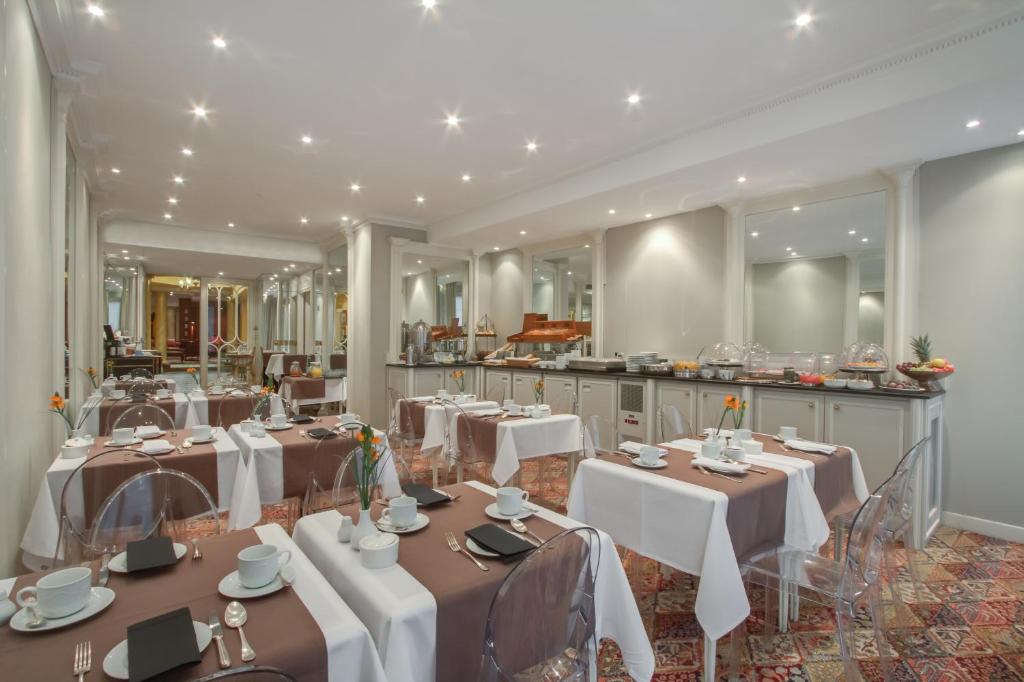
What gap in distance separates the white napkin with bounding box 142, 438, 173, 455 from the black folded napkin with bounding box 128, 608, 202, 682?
1.81m

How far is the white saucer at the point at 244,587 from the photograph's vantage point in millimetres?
1132

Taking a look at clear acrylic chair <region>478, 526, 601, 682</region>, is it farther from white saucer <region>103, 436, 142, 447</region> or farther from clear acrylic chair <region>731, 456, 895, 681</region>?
white saucer <region>103, 436, 142, 447</region>

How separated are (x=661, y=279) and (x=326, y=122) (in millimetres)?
3670

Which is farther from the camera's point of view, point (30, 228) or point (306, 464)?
point (306, 464)

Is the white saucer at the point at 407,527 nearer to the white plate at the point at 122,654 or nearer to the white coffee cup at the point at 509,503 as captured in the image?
the white coffee cup at the point at 509,503

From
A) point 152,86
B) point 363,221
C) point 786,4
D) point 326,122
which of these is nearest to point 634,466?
point 786,4

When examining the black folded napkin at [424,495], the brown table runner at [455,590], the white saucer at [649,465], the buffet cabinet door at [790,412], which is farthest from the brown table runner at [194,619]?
the buffet cabinet door at [790,412]

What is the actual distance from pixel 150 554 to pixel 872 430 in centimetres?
409

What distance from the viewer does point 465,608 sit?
1.18 meters

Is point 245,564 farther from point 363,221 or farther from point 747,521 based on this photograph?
point 363,221

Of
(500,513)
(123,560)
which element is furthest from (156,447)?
(500,513)

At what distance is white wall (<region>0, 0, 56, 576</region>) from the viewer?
74.9 inches

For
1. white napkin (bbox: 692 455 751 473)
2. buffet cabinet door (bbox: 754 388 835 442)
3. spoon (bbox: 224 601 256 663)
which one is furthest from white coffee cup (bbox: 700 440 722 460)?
spoon (bbox: 224 601 256 663)

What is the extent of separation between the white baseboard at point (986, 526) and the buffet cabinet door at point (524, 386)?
3727mm
